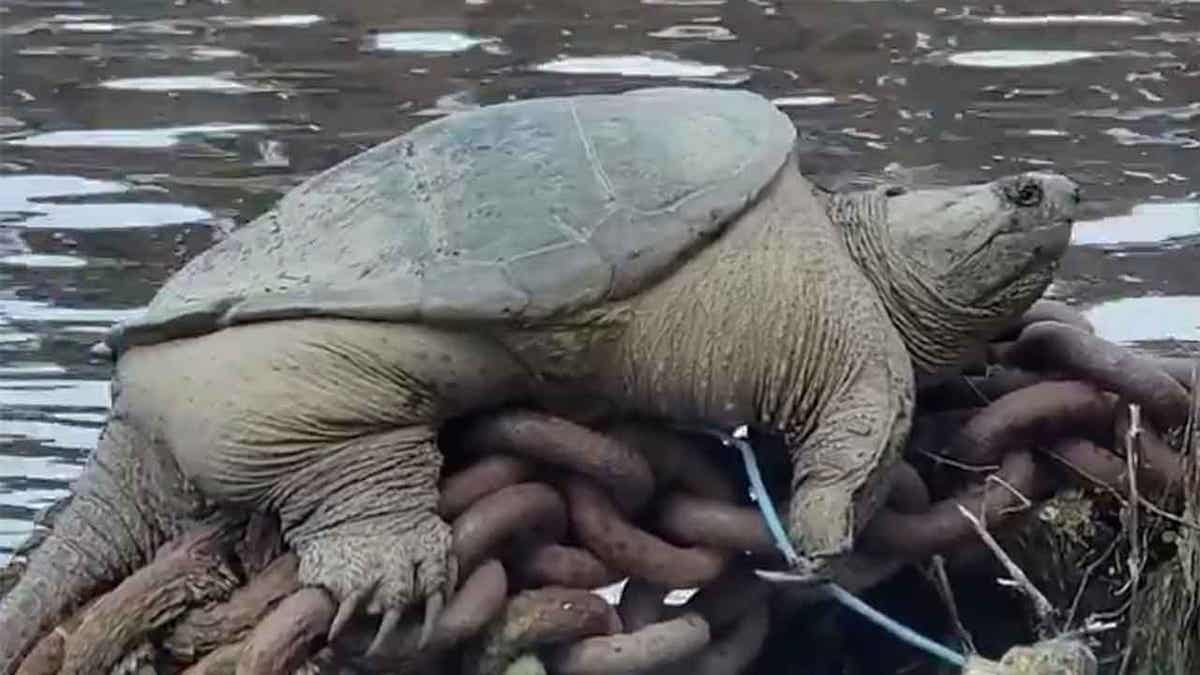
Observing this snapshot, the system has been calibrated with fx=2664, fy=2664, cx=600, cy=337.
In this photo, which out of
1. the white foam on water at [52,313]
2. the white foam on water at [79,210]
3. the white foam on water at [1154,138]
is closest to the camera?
the white foam on water at [52,313]

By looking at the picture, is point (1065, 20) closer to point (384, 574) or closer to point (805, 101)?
point (805, 101)

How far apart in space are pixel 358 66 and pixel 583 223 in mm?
5918

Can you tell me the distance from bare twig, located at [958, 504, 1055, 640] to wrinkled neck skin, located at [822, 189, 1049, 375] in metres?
0.28

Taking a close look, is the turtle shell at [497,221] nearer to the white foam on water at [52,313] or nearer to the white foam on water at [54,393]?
the white foam on water at [54,393]

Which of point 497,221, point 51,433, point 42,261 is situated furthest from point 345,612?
point 42,261

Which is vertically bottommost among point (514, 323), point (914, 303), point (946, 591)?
point (946, 591)

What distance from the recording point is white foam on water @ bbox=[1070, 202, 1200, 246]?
23.3ft

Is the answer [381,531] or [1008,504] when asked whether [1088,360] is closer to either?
[1008,504]

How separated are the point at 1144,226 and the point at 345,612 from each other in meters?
4.02

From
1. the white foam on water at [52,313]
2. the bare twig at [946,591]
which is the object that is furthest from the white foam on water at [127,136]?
the bare twig at [946,591]

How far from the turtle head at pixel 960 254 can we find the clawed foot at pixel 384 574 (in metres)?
0.83

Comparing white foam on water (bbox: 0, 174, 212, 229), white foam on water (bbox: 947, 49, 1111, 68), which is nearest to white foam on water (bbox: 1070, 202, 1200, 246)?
white foam on water (bbox: 947, 49, 1111, 68)

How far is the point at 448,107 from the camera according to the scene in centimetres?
870

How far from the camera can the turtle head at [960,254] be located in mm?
4031
